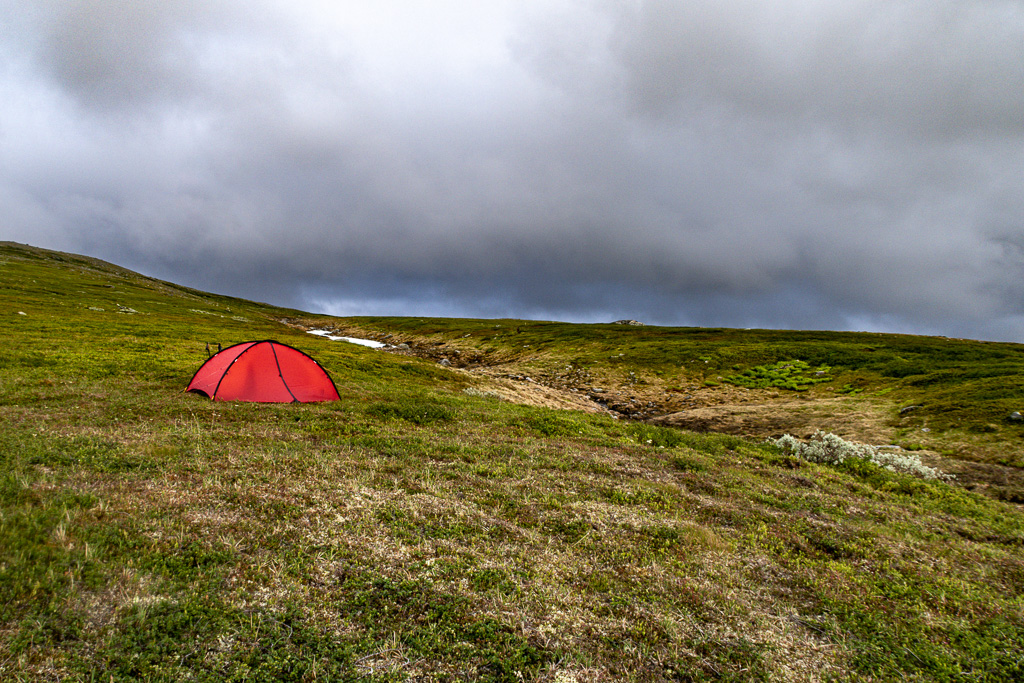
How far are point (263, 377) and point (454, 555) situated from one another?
16.7m

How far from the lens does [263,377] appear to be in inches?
806

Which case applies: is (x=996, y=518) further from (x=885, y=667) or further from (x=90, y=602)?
(x=90, y=602)

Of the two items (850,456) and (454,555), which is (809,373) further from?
(454,555)

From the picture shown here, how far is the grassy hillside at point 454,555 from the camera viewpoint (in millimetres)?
5285

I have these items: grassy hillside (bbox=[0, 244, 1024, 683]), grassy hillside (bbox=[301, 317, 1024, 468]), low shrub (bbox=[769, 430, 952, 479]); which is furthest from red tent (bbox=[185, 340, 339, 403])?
grassy hillside (bbox=[301, 317, 1024, 468])

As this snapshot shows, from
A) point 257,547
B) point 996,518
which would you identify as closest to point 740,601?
point 257,547

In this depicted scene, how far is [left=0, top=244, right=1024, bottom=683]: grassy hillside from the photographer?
5.29 meters

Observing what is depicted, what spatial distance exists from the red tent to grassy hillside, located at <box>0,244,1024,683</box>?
6.01ft

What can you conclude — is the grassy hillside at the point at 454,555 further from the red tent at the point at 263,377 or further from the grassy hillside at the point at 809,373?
the grassy hillside at the point at 809,373

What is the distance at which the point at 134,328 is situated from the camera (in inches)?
1688

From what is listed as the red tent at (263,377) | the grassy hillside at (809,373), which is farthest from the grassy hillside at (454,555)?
the grassy hillside at (809,373)

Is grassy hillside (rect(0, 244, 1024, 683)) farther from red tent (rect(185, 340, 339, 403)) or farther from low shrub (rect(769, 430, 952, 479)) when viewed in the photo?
red tent (rect(185, 340, 339, 403))

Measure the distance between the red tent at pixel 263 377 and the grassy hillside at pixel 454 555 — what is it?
183cm

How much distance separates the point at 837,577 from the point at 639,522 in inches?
140
